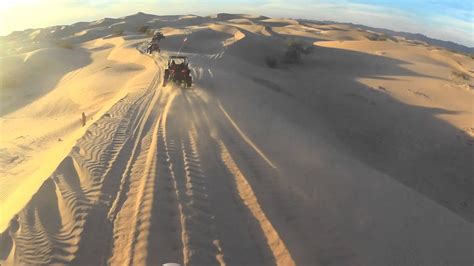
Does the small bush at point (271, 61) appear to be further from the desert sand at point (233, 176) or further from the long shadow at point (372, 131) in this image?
the desert sand at point (233, 176)

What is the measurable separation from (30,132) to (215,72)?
10.4m

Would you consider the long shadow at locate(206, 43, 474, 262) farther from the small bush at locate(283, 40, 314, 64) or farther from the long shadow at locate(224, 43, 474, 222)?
the small bush at locate(283, 40, 314, 64)

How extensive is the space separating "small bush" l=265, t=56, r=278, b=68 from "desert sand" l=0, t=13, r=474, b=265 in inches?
417

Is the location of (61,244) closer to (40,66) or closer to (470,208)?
(470,208)

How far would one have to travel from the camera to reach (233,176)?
8.27 m

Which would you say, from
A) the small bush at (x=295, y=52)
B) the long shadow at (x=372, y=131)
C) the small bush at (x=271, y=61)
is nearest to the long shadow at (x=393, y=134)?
the long shadow at (x=372, y=131)

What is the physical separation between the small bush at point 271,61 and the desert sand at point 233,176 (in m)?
10.6

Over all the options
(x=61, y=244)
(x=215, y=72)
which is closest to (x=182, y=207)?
(x=61, y=244)

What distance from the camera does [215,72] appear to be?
21844mm

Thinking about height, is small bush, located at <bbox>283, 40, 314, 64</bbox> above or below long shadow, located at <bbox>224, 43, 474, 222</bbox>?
above

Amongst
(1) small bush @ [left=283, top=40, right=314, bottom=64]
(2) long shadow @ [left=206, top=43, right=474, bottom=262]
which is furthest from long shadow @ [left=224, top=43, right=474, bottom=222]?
(1) small bush @ [left=283, top=40, right=314, bottom=64]

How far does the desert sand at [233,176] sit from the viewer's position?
19.4 ft

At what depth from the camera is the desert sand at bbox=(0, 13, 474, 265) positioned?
5.90m

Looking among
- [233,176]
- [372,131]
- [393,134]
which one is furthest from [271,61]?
[233,176]
